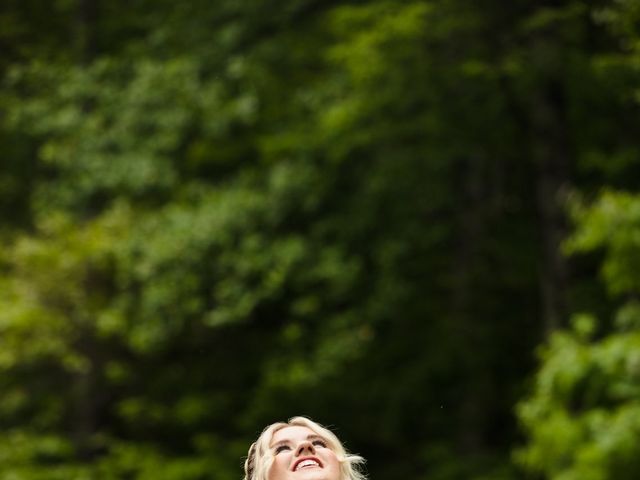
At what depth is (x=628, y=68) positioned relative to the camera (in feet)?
39.4

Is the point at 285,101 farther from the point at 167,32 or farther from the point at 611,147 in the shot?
the point at 611,147

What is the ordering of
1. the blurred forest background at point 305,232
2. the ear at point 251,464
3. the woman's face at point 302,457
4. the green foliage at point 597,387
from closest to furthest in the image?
the woman's face at point 302,457 → the ear at point 251,464 → the green foliage at point 597,387 → the blurred forest background at point 305,232

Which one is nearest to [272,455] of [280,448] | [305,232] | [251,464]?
[280,448]

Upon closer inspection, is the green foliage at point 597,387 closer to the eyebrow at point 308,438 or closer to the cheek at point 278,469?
the eyebrow at point 308,438

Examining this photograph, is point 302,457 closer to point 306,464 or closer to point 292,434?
point 306,464

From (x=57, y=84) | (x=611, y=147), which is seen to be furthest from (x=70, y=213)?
(x=611, y=147)

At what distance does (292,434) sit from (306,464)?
151 millimetres

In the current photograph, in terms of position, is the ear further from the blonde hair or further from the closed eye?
the closed eye

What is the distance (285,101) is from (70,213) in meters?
3.08

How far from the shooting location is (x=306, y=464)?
3309 millimetres

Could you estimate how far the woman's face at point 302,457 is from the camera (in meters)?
3.28

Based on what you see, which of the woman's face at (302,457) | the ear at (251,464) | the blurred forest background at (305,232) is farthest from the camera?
the blurred forest background at (305,232)

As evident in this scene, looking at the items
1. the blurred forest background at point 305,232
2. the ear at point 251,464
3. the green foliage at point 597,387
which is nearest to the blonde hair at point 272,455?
the ear at point 251,464

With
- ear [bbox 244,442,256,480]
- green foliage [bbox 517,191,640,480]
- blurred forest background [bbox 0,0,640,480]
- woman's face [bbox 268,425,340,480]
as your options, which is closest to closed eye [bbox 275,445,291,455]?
woman's face [bbox 268,425,340,480]
